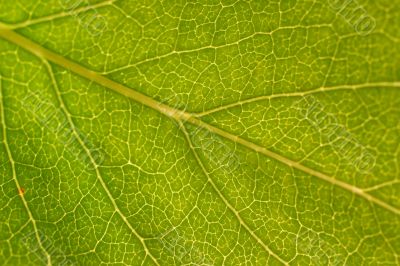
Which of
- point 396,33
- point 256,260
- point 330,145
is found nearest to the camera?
point 396,33

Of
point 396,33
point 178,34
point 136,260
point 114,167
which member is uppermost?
point 396,33

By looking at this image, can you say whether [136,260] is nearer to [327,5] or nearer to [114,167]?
[114,167]

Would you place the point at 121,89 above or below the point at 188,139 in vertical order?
above

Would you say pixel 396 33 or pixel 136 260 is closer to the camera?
pixel 396 33

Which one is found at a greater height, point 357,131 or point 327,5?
point 327,5

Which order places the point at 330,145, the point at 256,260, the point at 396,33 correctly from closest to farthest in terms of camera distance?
1. the point at 396,33
2. the point at 330,145
3. the point at 256,260

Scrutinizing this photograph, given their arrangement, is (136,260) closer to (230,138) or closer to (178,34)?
(230,138)

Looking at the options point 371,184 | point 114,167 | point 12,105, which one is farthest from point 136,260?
point 371,184
